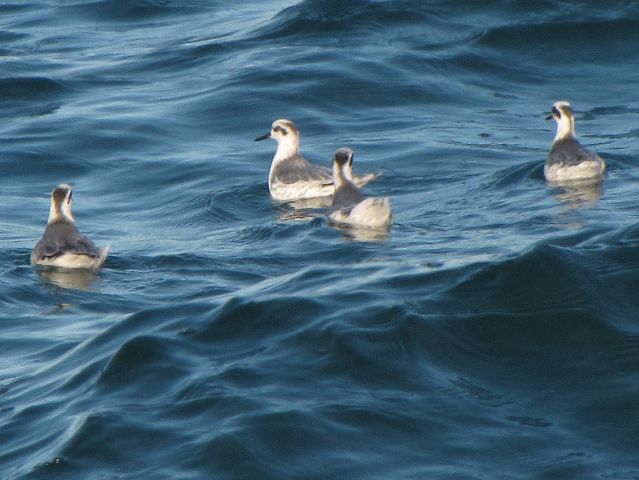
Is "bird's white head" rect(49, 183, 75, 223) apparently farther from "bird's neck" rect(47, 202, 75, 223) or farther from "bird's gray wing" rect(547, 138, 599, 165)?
"bird's gray wing" rect(547, 138, 599, 165)

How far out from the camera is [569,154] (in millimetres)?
17719

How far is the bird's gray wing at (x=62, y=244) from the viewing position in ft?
50.7

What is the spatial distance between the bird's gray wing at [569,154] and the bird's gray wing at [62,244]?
224 inches

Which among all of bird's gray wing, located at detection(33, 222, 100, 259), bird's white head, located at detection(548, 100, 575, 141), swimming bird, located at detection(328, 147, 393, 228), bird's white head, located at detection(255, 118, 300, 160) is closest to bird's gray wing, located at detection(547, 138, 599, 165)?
bird's white head, located at detection(548, 100, 575, 141)

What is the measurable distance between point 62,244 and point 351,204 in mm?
3359

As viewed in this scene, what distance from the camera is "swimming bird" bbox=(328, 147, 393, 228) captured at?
15688mm

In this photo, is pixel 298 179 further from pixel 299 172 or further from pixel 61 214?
pixel 61 214

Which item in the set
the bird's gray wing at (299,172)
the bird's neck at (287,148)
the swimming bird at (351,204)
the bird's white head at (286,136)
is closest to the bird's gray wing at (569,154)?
the swimming bird at (351,204)

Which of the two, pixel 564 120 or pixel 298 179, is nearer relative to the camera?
pixel 564 120

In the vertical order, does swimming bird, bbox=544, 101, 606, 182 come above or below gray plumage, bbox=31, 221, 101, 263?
above

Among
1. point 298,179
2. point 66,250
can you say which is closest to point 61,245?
point 66,250

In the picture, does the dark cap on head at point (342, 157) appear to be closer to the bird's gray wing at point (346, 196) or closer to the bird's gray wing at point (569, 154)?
the bird's gray wing at point (346, 196)

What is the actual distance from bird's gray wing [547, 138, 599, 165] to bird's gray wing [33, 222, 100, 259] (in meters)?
5.69

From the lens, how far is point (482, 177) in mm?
18484
